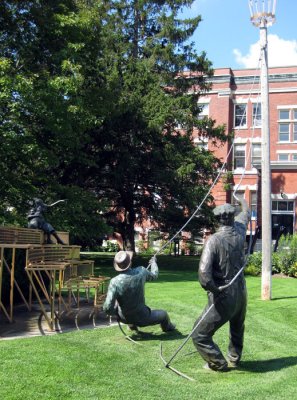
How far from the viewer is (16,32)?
19.2m

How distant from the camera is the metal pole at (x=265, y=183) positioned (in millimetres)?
12531

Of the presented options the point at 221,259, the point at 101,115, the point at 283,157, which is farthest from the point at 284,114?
the point at 221,259

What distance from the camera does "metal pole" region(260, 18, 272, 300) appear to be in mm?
12531

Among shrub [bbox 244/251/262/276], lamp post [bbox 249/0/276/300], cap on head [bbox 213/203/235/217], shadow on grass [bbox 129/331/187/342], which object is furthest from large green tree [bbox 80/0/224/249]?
cap on head [bbox 213/203/235/217]

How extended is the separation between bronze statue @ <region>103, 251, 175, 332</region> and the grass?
1.24 feet

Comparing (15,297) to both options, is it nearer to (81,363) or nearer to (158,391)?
(81,363)

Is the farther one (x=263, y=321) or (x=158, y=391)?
(x=263, y=321)

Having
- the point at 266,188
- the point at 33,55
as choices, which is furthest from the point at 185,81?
the point at 266,188

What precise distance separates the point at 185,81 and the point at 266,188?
50.7 feet

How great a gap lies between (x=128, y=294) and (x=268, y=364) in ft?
7.01

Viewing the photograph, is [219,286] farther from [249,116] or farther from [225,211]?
[249,116]

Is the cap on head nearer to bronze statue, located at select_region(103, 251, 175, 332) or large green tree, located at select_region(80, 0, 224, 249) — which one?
bronze statue, located at select_region(103, 251, 175, 332)

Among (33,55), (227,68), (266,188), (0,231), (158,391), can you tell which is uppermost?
(227,68)

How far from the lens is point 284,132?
46281 millimetres
